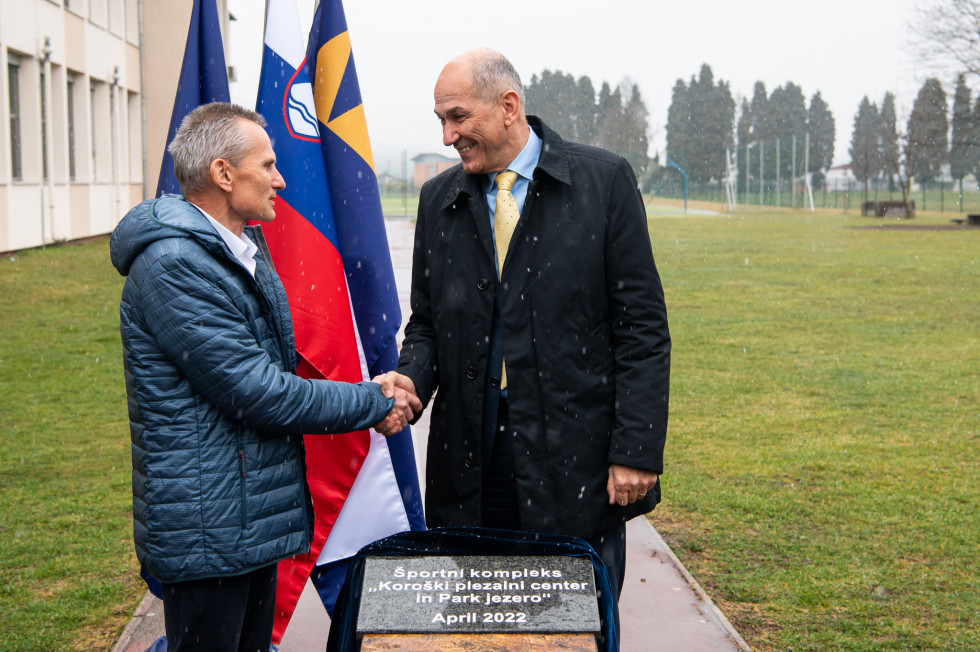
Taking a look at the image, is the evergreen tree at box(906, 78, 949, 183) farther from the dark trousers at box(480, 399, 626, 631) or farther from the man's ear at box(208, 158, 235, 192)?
the man's ear at box(208, 158, 235, 192)

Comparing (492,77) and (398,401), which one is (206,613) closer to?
(398,401)

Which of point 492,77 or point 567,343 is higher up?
point 492,77

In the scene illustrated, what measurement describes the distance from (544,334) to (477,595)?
0.81 metres

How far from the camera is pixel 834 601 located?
442cm

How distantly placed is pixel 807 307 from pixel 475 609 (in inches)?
542

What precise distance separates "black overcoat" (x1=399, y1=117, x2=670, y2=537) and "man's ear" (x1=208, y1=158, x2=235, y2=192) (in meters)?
0.70

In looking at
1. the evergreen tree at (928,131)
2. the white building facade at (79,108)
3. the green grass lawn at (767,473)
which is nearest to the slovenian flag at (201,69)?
the green grass lawn at (767,473)

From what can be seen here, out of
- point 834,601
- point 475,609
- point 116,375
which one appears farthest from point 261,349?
point 116,375

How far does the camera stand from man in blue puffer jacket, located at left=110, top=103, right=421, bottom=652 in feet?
7.62

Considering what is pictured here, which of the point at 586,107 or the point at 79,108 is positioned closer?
the point at 79,108

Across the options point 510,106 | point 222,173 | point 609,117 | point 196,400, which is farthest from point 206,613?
point 609,117

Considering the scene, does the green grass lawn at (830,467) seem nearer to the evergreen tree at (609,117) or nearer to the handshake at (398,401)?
the handshake at (398,401)

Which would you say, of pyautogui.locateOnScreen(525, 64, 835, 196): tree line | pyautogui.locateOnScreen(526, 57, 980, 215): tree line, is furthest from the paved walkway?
pyautogui.locateOnScreen(525, 64, 835, 196): tree line

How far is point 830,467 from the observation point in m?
6.59
